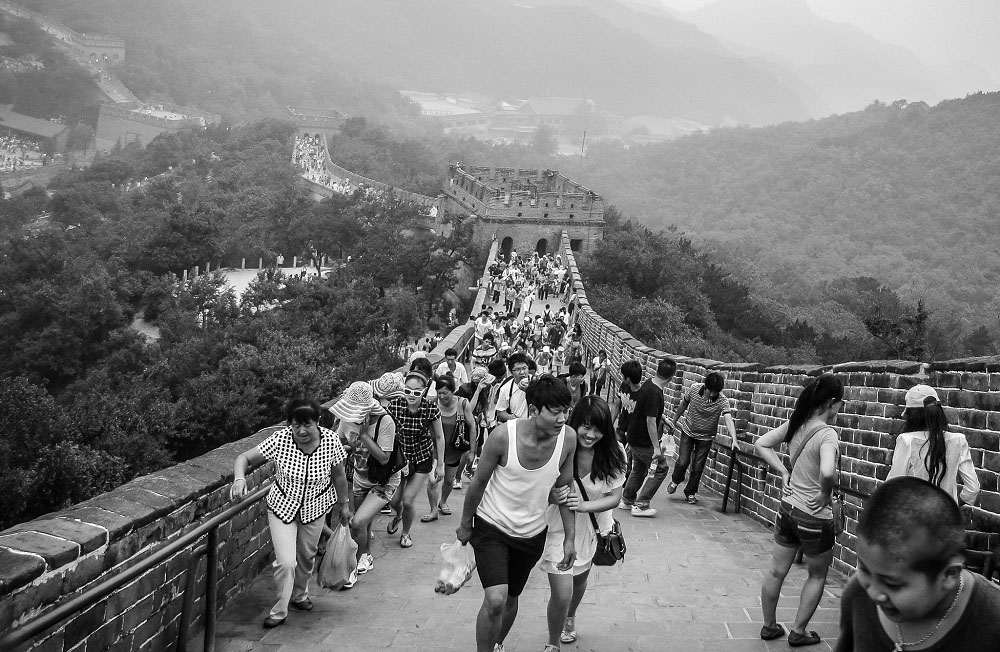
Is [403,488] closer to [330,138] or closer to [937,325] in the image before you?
[937,325]

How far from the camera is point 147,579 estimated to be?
4.19 m

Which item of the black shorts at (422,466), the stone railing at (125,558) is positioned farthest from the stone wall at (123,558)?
the black shorts at (422,466)

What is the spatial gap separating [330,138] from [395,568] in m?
94.0

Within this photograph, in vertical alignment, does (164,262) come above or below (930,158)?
below

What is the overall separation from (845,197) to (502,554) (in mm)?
114111

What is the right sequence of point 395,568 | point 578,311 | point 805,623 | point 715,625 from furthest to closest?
point 578,311, point 395,568, point 715,625, point 805,623

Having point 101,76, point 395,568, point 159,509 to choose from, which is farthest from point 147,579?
point 101,76

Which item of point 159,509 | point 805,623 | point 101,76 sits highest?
point 101,76

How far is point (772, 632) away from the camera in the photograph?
4.61m

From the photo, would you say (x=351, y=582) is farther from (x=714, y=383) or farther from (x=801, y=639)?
(x=714, y=383)

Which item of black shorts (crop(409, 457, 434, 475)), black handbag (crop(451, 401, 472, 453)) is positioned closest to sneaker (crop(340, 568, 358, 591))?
black shorts (crop(409, 457, 434, 475))

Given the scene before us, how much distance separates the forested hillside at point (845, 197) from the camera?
80250 mm

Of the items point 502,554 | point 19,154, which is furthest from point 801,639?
point 19,154

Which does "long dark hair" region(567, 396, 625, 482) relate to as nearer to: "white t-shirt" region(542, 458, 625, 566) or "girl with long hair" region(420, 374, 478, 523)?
"white t-shirt" region(542, 458, 625, 566)
